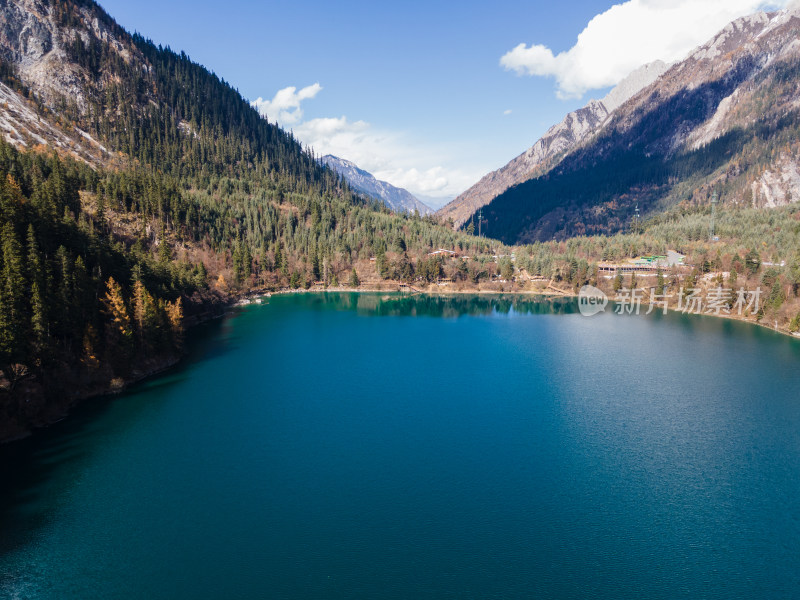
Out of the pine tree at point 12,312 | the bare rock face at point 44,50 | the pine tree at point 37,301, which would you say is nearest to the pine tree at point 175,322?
the pine tree at point 37,301

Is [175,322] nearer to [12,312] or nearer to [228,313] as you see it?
[12,312]

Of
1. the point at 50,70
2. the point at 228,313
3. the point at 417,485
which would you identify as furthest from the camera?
the point at 50,70

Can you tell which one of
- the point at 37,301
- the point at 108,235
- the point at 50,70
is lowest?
the point at 37,301

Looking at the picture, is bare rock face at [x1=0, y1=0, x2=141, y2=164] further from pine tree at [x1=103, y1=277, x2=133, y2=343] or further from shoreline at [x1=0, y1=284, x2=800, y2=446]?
pine tree at [x1=103, y1=277, x2=133, y2=343]

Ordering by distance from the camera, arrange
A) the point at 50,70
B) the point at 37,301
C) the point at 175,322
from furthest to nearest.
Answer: the point at 50,70 → the point at 175,322 → the point at 37,301

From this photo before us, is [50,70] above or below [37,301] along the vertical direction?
above

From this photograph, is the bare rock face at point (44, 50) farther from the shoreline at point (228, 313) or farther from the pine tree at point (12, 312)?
the pine tree at point (12, 312)

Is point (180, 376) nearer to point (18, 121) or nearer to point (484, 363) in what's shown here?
point (484, 363)

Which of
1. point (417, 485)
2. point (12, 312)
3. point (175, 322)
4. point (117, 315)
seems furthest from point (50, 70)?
point (417, 485)

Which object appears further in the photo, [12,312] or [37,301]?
[37,301]
